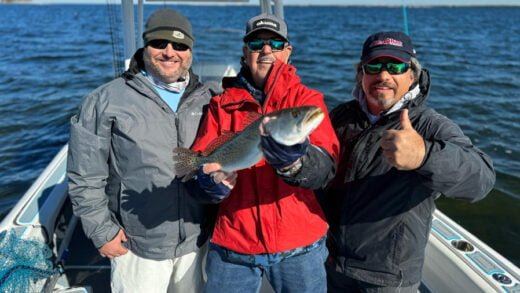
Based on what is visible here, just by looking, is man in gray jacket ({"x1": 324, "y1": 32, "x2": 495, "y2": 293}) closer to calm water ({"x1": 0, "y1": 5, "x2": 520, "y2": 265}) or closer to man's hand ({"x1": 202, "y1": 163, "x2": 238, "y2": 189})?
man's hand ({"x1": 202, "y1": 163, "x2": 238, "y2": 189})

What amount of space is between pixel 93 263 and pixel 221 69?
492 cm

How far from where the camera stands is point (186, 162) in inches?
114

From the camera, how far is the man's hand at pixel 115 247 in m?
3.27

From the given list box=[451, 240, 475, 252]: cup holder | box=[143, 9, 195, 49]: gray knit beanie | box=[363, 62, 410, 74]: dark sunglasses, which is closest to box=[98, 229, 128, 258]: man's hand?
box=[143, 9, 195, 49]: gray knit beanie

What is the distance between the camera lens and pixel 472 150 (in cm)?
256

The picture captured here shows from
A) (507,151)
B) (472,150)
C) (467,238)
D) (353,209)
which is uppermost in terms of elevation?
(472,150)

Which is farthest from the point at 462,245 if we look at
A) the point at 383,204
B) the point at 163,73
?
the point at 163,73

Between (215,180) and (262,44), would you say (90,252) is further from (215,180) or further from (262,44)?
(262,44)

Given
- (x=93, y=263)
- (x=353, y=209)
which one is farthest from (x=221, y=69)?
(x=353, y=209)

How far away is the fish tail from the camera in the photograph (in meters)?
2.88

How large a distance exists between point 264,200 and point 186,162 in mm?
666

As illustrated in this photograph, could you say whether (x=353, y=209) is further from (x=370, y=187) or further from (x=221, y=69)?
(x=221, y=69)


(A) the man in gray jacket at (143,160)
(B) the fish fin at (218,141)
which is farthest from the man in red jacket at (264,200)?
(A) the man in gray jacket at (143,160)

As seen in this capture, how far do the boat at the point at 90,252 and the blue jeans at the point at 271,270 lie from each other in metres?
1.30
